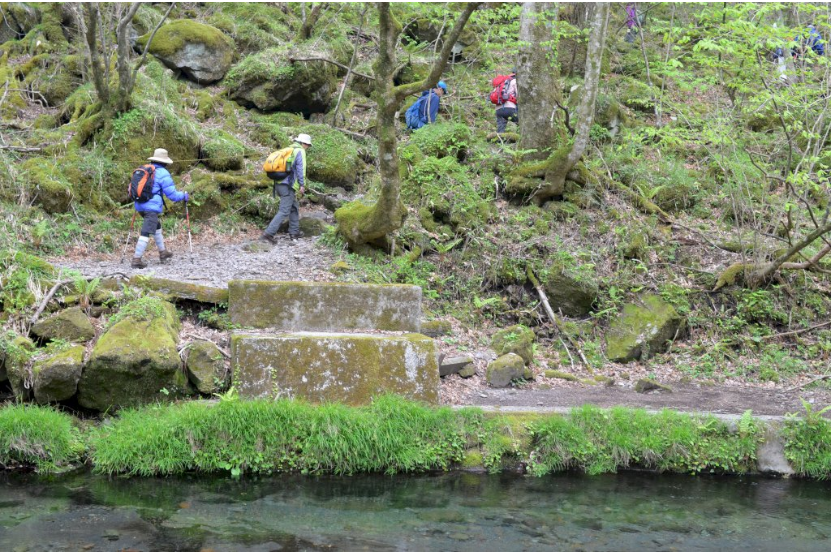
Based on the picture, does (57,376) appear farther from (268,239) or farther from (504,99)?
(504,99)

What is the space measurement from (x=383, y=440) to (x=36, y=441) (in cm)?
355

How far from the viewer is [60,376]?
7148 millimetres

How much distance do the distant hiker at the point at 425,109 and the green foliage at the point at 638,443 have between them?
32.7 ft

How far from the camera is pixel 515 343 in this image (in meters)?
9.77

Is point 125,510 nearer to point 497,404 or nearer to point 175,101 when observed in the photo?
point 497,404

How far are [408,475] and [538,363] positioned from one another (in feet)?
11.8

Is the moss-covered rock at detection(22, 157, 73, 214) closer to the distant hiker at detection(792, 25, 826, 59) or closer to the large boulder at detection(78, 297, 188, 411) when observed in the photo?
the large boulder at detection(78, 297, 188, 411)

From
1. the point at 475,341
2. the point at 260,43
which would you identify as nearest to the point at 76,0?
the point at 260,43

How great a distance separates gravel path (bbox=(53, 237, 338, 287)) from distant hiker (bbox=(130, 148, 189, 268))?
1.00ft

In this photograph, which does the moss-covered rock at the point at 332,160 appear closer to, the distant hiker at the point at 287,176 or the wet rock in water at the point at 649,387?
the distant hiker at the point at 287,176

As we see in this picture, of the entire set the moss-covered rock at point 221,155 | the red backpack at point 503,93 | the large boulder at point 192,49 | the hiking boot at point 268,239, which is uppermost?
the large boulder at point 192,49

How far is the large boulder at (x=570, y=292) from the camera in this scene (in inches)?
436

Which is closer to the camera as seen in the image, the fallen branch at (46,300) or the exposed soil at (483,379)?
the fallen branch at (46,300)

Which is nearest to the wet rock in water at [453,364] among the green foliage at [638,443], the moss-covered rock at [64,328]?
the green foliage at [638,443]
